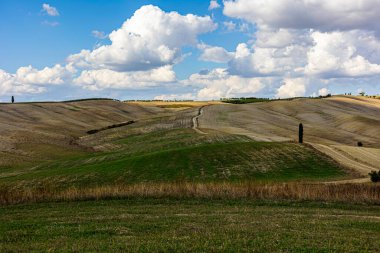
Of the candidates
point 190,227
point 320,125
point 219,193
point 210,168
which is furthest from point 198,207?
point 320,125

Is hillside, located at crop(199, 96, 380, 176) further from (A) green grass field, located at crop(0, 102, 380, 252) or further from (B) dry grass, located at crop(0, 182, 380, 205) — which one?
(B) dry grass, located at crop(0, 182, 380, 205)

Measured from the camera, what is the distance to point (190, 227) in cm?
1969

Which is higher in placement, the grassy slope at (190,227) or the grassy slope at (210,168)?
the grassy slope at (190,227)

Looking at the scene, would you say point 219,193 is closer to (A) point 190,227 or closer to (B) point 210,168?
(A) point 190,227

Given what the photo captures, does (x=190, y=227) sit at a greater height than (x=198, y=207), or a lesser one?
greater

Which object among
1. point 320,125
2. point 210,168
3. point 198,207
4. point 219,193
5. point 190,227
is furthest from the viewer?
point 320,125

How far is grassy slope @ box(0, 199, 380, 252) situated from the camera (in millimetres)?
15945

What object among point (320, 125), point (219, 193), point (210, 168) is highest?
point (320, 125)

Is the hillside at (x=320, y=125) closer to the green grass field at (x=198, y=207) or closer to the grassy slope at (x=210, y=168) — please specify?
the grassy slope at (x=210, y=168)

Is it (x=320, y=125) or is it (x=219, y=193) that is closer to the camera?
(x=219, y=193)

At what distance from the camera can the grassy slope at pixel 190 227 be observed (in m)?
15.9

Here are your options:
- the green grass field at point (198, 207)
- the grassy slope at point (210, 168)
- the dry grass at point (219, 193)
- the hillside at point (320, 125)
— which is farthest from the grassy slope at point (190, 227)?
the hillside at point (320, 125)

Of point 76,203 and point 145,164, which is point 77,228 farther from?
point 145,164

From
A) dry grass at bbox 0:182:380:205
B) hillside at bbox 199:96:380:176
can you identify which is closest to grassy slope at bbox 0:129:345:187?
hillside at bbox 199:96:380:176
